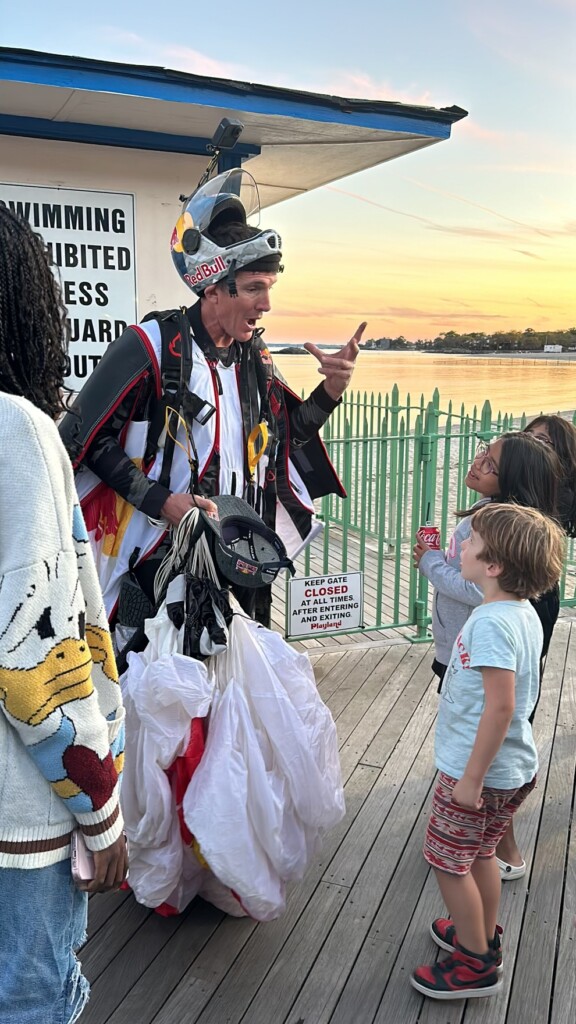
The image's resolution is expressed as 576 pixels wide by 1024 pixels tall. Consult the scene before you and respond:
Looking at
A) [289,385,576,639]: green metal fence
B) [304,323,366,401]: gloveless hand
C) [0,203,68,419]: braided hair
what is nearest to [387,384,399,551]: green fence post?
[289,385,576,639]: green metal fence

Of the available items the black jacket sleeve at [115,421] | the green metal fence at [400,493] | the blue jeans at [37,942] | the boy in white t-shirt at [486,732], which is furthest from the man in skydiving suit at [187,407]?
the green metal fence at [400,493]

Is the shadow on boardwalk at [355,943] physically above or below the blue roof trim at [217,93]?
below

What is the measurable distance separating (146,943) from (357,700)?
197cm

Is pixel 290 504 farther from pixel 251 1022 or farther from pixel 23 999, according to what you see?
pixel 23 999

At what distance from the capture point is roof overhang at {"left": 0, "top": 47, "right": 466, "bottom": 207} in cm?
330

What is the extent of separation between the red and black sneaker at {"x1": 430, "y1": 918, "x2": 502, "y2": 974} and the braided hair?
1982 mm

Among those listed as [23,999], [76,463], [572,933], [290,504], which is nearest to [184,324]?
[76,463]

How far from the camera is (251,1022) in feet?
7.16

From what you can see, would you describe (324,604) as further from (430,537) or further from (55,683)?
(55,683)

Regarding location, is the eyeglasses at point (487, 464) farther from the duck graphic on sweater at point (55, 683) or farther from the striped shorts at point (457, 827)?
the duck graphic on sweater at point (55, 683)

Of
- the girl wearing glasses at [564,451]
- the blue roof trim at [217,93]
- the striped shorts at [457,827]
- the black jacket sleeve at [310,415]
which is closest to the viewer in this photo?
the striped shorts at [457,827]

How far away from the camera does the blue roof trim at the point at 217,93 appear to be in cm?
322

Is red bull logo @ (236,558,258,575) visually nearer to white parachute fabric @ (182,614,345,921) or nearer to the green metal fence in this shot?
white parachute fabric @ (182,614,345,921)

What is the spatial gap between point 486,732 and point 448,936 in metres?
0.83
